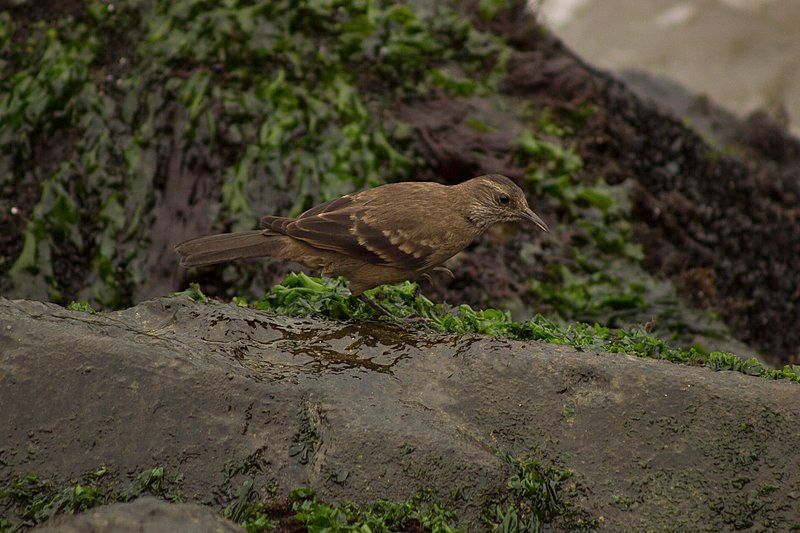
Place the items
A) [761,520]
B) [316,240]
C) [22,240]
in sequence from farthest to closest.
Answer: [22,240], [316,240], [761,520]

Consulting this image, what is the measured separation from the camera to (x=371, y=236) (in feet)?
18.3

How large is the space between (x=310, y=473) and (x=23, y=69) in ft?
19.0

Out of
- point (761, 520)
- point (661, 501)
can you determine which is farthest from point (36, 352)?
point (761, 520)

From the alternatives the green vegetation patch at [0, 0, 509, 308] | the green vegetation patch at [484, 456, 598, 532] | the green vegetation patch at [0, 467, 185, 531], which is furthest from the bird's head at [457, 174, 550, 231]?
the green vegetation patch at [0, 467, 185, 531]

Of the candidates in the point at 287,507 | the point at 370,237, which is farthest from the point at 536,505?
the point at 370,237

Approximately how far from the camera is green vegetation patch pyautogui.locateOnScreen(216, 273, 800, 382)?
4766mm

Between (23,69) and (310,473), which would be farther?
(23,69)

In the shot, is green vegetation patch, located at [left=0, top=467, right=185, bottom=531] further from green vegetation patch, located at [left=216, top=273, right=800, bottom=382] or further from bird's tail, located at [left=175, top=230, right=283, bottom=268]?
bird's tail, located at [left=175, top=230, right=283, bottom=268]

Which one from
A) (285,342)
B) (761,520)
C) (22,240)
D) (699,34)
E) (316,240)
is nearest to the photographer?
(761,520)

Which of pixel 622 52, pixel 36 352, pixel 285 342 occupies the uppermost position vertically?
Result: pixel 36 352

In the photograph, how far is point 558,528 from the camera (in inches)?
147

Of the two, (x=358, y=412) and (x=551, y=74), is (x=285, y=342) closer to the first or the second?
(x=358, y=412)

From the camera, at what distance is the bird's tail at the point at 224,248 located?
5.57 metres

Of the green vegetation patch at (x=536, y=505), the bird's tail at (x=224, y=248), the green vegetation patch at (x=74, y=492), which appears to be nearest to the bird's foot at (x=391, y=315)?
the bird's tail at (x=224, y=248)
